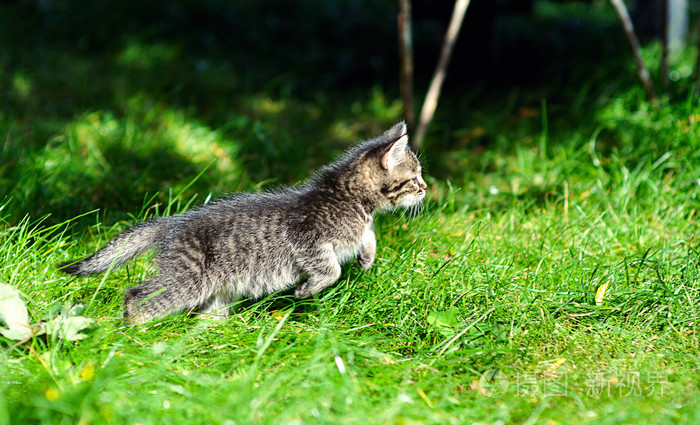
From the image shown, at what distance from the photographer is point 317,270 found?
3160 millimetres

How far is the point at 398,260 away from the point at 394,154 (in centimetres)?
57

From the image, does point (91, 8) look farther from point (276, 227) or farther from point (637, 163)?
point (637, 163)

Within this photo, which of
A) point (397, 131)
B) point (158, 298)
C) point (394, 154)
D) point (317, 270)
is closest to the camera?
point (158, 298)

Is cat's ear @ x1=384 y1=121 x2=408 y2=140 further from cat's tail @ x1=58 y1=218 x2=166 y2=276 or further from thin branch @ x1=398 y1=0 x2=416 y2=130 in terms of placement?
thin branch @ x1=398 y1=0 x2=416 y2=130

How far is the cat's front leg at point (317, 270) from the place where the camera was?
3.15 metres

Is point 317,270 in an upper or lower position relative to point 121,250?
lower

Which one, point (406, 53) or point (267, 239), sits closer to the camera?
point (267, 239)

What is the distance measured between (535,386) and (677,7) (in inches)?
224

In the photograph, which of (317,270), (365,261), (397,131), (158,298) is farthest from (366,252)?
(158,298)

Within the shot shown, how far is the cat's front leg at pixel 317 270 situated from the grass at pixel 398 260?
0.08 m

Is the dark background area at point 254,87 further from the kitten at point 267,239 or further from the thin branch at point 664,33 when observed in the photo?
the kitten at point 267,239
